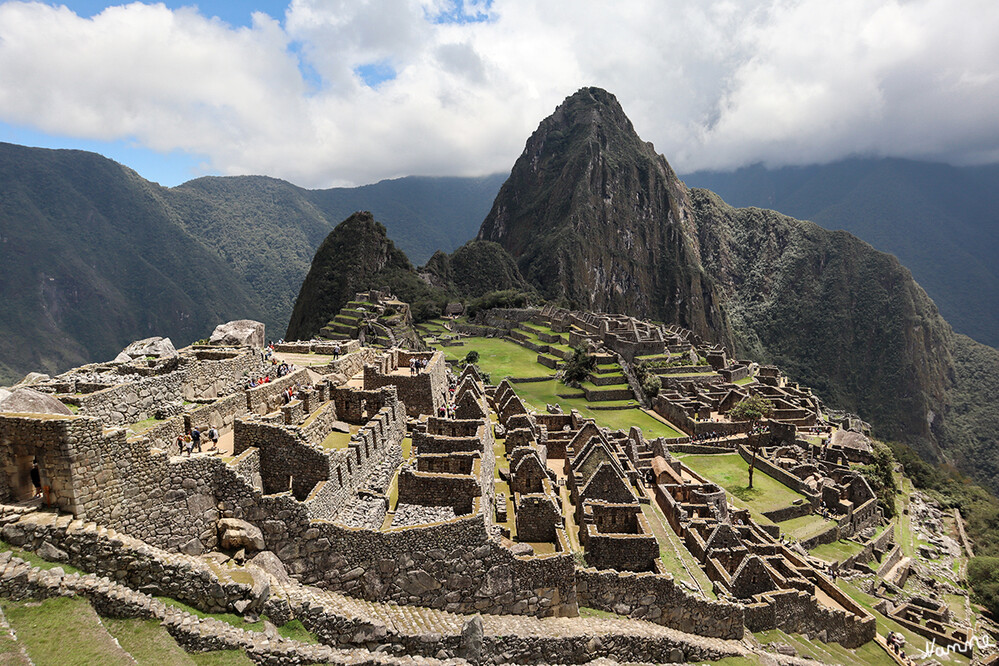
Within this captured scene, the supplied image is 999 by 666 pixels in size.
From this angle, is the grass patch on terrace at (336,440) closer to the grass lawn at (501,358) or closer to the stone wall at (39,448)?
the stone wall at (39,448)

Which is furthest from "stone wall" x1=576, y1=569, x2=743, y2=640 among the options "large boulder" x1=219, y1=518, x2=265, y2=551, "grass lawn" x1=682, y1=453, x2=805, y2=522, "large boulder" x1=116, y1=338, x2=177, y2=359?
"grass lawn" x1=682, y1=453, x2=805, y2=522

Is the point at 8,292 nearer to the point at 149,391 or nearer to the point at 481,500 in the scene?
the point at 149,391

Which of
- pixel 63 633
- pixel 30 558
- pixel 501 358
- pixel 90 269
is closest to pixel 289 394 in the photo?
pixel 30 558

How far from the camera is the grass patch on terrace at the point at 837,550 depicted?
32.3 metres

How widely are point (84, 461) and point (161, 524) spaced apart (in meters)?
2.02

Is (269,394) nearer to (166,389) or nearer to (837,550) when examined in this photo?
(166,389)

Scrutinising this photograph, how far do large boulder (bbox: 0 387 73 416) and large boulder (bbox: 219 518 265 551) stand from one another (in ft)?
12.4

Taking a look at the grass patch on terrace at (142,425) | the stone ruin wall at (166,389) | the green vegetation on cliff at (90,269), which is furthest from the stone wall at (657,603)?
the green vegetation on cliff at (90,269)

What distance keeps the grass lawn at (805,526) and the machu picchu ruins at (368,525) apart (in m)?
3.54

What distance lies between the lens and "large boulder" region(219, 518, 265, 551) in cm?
1137

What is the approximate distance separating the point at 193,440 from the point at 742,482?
3634 cm

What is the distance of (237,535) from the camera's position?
11.4m

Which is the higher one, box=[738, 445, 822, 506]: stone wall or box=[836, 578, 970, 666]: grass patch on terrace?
box=[738, 445, 822, 506]: stone wall

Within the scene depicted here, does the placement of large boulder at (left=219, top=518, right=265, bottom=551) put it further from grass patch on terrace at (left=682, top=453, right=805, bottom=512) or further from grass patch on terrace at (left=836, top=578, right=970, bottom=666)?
grass patch on terrace at (left=682, top=453, right=805, bottom=512)
